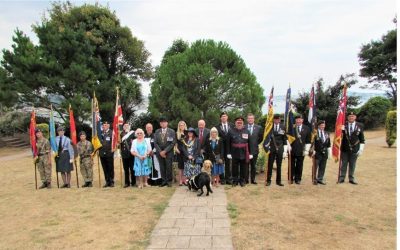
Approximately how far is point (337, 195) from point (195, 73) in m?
7.34

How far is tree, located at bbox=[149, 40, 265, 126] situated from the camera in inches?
542

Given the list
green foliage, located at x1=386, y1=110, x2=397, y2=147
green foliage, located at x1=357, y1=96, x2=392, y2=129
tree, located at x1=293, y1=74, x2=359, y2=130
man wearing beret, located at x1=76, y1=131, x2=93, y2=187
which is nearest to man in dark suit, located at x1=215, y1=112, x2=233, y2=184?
man wearing beret, located at x1=76, y1=131, x2=93, y2=187

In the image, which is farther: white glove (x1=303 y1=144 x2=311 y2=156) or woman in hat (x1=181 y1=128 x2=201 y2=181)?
white glove (x1=303 y1=144 x2=311 y2=156)

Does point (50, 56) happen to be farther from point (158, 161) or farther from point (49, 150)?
point (158, 161)

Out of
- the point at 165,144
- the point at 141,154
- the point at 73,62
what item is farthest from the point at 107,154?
the point at 73,62

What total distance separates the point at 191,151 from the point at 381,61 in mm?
24631

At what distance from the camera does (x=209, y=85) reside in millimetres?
14055

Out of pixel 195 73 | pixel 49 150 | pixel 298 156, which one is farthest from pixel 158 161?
pixel 195 73

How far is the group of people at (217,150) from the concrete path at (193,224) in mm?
1232

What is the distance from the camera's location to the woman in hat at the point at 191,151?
29.0ft

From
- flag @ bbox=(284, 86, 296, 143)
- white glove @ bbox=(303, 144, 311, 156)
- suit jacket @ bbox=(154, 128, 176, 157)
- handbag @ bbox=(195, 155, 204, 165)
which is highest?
flag @ bbox=(284, 86, 296, 143)

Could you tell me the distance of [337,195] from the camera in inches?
315

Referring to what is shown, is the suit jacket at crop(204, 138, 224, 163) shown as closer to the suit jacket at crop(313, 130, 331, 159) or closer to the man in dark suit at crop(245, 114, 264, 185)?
the man in dark suit at crop(245, 114, 264, 185)

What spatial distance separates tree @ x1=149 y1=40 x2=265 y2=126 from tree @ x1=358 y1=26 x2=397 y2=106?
1854 centimetres
